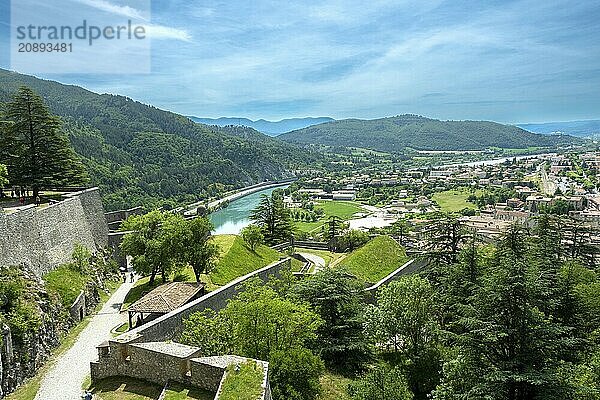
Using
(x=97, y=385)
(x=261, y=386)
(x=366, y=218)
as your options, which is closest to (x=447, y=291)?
(x=261, y=386)

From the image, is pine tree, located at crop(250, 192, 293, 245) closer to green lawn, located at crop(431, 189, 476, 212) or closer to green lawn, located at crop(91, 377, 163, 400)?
green lawn, located at crop(91, 377, 163, 400)

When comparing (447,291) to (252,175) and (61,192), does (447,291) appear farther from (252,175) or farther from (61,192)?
(252,175)

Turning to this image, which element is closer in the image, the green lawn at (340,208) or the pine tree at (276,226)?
the pine tree at (276,226)

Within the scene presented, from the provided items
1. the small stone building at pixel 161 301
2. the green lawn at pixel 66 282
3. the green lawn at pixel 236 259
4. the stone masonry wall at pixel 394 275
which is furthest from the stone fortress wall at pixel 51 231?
the stone masonry wall at pixel 394 275

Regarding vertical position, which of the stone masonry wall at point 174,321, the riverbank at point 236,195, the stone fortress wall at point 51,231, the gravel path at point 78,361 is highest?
the stone fortress wall at point 51,231

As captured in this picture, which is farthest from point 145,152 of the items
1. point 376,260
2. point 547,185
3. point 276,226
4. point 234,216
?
point 376,260

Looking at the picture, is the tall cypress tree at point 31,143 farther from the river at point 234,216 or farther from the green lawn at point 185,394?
the river at point 234,216
